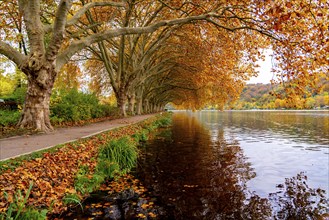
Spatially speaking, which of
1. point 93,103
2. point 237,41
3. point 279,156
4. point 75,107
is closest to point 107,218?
point 279,156

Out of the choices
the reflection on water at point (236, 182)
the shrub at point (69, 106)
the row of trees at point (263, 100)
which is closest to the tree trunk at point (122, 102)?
the shrub at point (69, 106)

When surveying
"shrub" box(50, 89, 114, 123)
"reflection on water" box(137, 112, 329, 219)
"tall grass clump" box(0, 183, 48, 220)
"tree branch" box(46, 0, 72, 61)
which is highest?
"tree branch" box(46, 0, 72, 61)

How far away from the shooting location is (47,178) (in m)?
5.89

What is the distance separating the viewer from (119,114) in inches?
984

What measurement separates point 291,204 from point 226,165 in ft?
14.0

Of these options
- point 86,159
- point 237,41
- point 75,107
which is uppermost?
point 237,41

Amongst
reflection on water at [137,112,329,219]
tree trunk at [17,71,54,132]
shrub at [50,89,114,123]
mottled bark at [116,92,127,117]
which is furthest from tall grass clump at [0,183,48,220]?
mottled bark at [116,92,127,117]

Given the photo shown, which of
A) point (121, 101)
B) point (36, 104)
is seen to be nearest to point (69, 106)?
→ point (36, 104)

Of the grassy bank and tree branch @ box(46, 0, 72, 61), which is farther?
tree branch @ box(46, 0, 72, 61)

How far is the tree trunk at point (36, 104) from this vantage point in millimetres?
10766

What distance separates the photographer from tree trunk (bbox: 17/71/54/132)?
10766 millimetres

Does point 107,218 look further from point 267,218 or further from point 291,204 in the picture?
point 291,204

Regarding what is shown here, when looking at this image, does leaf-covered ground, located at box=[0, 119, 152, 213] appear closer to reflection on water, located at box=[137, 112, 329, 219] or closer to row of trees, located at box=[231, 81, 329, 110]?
reflection on water, located at box=[137, 112, 329, 219]

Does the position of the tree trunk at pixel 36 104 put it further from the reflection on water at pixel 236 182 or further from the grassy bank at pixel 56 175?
the reflection on water at pixel 236 182
